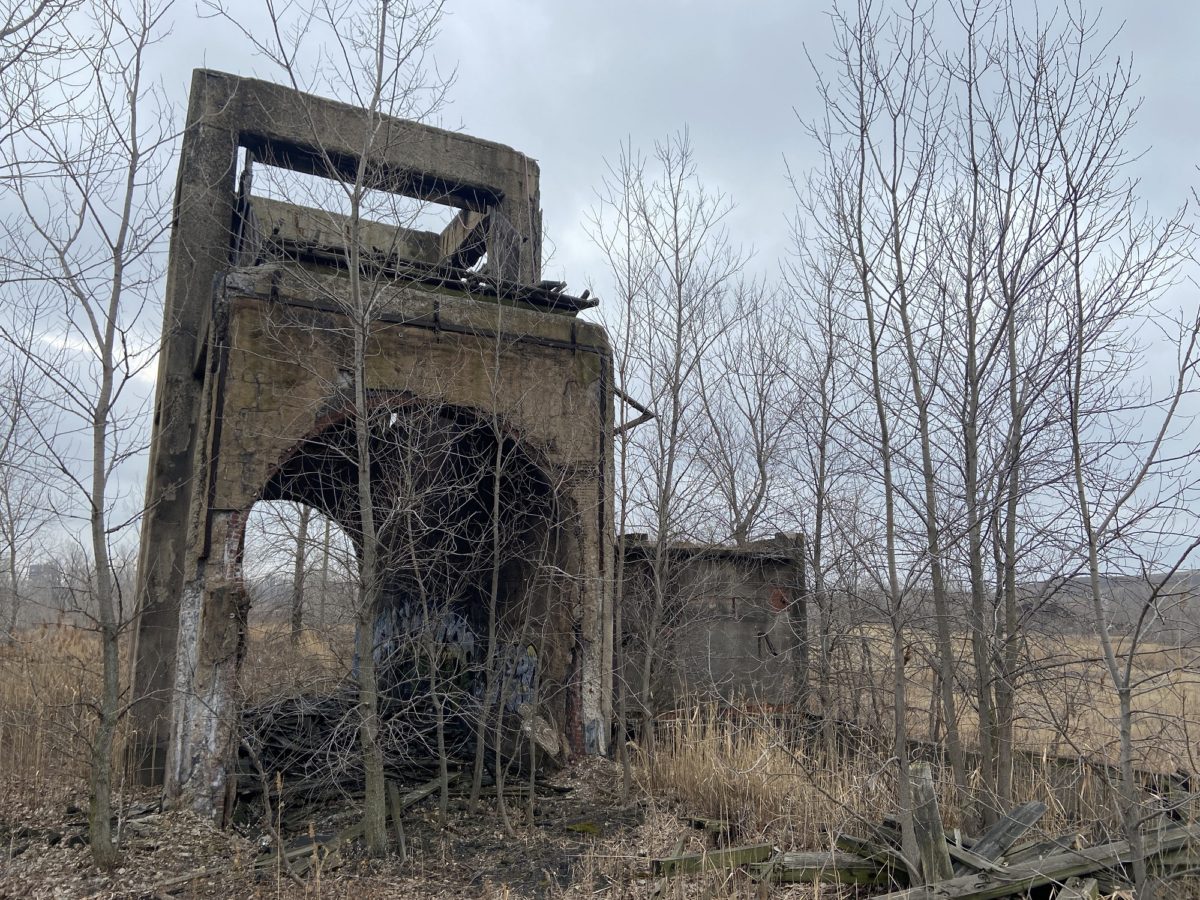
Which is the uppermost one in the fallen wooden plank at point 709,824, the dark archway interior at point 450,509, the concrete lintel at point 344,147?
the concrete lintel at point 344,147

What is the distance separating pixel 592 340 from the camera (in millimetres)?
10844

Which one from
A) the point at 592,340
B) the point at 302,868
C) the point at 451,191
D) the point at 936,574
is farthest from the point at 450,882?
the point at 451,191

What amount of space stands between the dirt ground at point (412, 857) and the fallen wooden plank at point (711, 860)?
11cm

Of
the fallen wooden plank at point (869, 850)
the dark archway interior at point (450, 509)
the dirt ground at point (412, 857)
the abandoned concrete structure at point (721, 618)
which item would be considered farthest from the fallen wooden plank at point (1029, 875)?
the abandoned concrete structure at point (721, 618)

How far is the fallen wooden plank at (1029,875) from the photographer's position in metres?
5.46

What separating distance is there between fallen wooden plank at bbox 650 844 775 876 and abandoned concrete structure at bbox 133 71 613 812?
9.97 feet

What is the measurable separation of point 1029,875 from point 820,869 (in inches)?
50.5

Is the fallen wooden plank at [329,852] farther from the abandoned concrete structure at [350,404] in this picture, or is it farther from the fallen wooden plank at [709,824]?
the fallen wooden plank at [709,824]

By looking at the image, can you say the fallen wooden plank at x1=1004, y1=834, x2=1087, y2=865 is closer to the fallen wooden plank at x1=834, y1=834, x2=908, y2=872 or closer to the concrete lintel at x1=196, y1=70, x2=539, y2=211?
the fallen wooden plank at x1=834, y1=834, x2=908, y2=872

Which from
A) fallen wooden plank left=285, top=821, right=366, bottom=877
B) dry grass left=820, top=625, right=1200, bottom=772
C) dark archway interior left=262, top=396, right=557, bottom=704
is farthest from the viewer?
dark archway interior left=262, top=396, right=557, bottom=704

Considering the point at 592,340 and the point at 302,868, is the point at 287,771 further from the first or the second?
the point at 592,340

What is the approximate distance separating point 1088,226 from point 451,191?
9.44m

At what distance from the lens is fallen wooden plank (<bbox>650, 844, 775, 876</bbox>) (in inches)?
249

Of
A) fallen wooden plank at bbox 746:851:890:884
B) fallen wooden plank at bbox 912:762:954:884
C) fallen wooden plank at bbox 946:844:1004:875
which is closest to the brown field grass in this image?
fallen wooden plank at bbox 746:851:890:884
